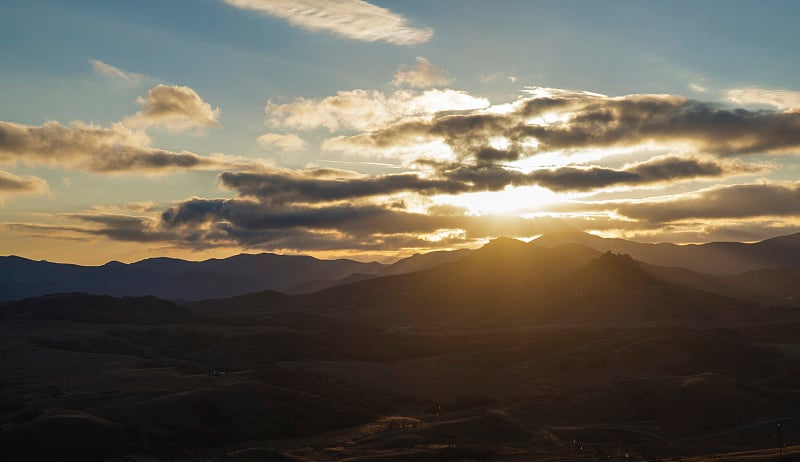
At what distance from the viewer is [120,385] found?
61562 mm

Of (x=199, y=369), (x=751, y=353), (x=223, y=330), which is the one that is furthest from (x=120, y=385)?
(x=751, y=353)

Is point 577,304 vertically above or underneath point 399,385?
above

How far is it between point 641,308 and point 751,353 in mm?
54251

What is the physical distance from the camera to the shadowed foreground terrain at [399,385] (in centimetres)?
4434

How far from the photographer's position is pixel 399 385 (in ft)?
254

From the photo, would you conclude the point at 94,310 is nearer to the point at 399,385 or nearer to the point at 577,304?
the point at 399,385

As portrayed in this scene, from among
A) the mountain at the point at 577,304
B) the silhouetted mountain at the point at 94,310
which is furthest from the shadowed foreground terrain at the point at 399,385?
the mountain at the point at 577,304

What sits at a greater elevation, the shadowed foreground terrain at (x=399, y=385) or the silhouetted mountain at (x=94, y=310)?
the silhouetted mountain at (x=94, y=310)

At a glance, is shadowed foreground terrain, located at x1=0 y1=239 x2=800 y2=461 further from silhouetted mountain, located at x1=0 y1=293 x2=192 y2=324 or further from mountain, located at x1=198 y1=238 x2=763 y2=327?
mountain, located at x1=198 y1=238 x2=763 y2=327

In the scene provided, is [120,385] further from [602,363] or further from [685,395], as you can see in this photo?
[602,363]

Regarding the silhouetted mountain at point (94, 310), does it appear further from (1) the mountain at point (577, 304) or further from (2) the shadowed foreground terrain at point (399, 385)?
(1) the mountain at point (577, 304)

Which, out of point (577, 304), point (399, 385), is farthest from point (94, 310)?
point (577, 304)

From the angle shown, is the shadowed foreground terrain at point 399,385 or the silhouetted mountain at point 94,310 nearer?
the shadowed foreground terrain at point 399,385

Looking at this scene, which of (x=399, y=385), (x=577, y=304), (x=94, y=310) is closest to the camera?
(x=399, y=385)
